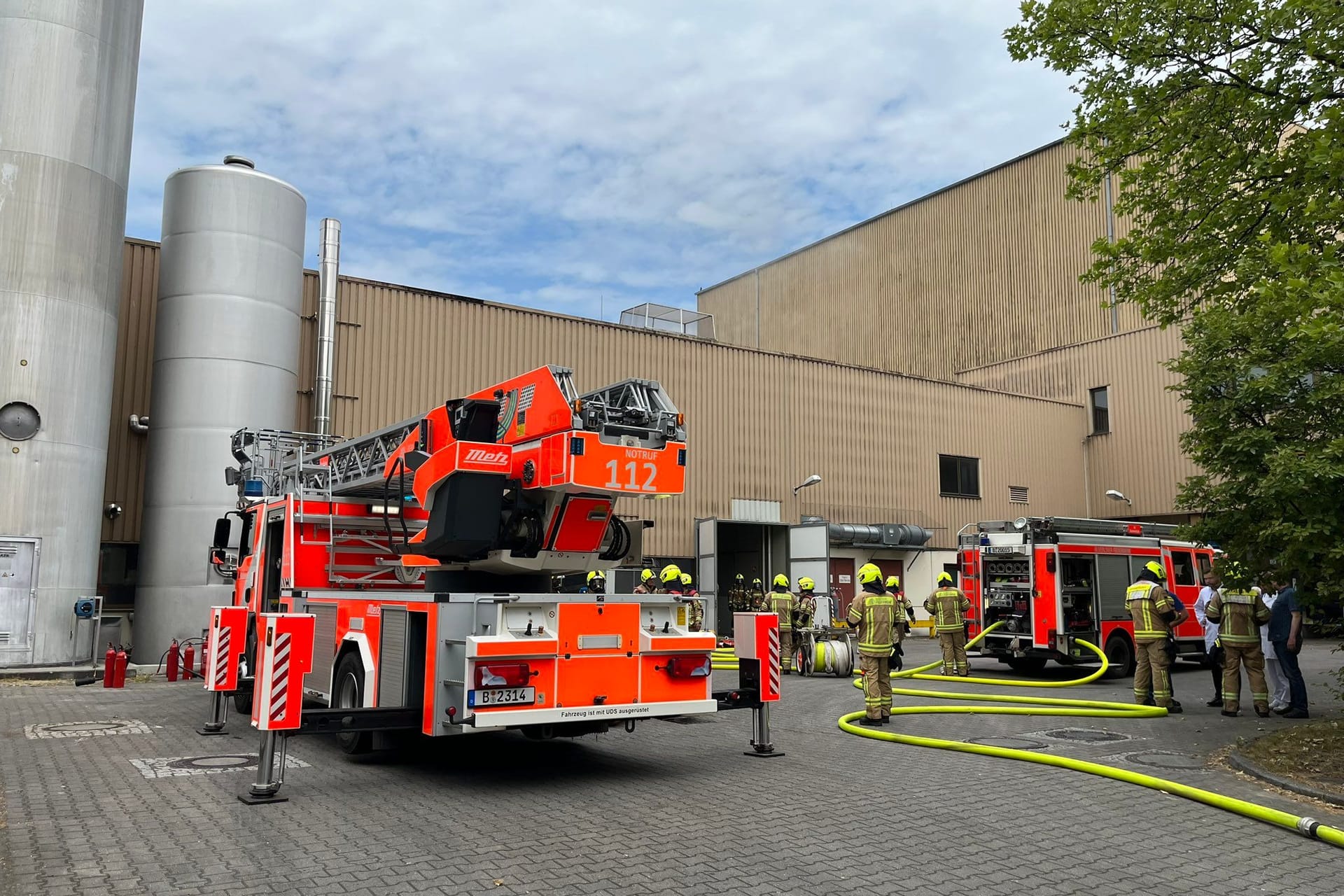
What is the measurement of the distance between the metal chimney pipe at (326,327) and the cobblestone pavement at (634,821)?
1103 cm

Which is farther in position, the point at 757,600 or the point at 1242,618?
the point at 757,600

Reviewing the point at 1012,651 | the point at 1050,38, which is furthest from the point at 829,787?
the point at 1012,651

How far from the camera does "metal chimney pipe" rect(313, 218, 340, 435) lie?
21.1 m

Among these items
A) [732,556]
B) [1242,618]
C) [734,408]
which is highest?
[734,408]

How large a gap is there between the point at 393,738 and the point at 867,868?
5.04 meters

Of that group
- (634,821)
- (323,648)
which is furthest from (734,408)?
(634,821)

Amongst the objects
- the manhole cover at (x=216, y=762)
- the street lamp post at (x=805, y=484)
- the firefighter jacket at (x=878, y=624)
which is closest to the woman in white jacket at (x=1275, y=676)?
the firefighter jacket at (x=878, y=624)

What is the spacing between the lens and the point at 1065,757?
30.0ft

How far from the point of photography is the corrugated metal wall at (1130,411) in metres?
33.3

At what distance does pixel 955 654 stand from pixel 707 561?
33.0 feet

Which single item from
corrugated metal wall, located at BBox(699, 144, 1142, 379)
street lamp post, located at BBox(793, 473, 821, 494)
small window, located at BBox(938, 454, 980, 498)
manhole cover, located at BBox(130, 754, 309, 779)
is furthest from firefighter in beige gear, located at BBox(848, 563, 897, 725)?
corrugated metal wall, located at BBox(699, 144, 1142, 379)

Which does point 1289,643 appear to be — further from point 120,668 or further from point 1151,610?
point 120,668

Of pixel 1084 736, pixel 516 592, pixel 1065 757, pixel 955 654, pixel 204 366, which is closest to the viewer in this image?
pixel 1065 757

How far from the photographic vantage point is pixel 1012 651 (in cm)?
1727
